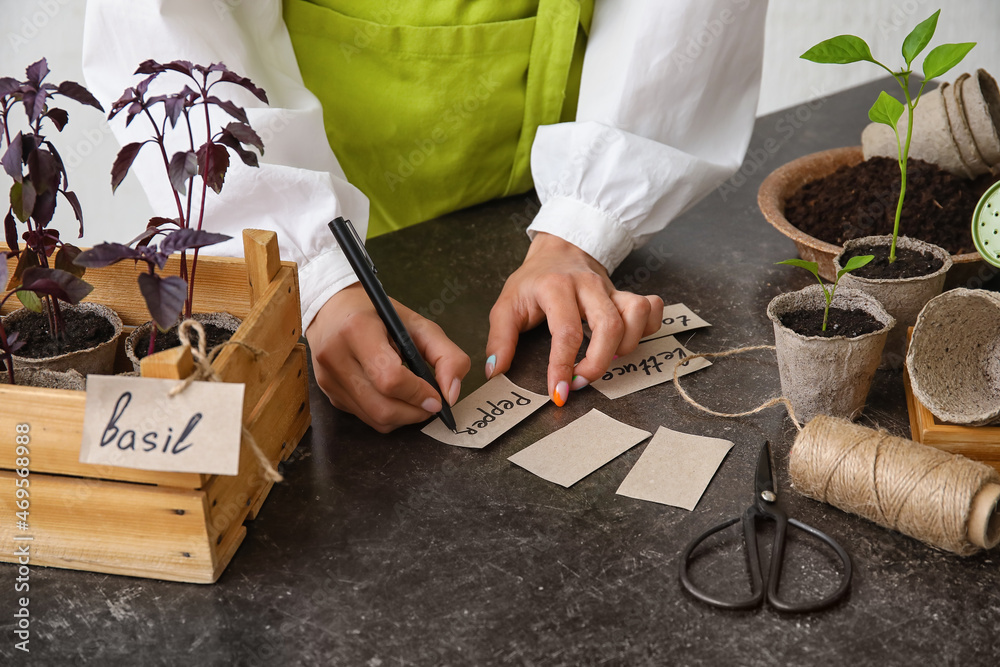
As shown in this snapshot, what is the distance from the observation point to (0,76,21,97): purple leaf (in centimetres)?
69

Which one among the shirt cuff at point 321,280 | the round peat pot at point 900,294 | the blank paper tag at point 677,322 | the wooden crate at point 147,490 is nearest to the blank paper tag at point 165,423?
the wooden crate at point 147,490

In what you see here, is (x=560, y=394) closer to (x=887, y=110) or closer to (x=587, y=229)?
(x=587, y=229)

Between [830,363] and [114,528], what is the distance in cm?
68

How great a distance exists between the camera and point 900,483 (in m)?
0.69

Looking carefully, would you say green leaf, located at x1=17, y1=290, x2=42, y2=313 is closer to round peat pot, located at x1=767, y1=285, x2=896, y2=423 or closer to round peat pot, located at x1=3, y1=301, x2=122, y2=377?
round peat pot, located at x1=3, y1=301, x2=122, y2=377

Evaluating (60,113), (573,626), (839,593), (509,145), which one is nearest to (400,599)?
(573,626)

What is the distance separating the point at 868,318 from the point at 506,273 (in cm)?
51

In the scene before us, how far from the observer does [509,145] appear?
55.0 inches

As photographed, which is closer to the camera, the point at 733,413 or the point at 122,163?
the point at 122,163

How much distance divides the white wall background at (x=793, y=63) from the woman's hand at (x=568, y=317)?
6.80ft

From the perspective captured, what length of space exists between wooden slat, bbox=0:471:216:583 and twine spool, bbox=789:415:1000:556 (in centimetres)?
53

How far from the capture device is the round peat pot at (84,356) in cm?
74

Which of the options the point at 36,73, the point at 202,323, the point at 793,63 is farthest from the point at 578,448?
the point at 793,63

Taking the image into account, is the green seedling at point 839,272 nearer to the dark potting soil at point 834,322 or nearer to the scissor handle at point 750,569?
the dark potting soil at point 834,322
